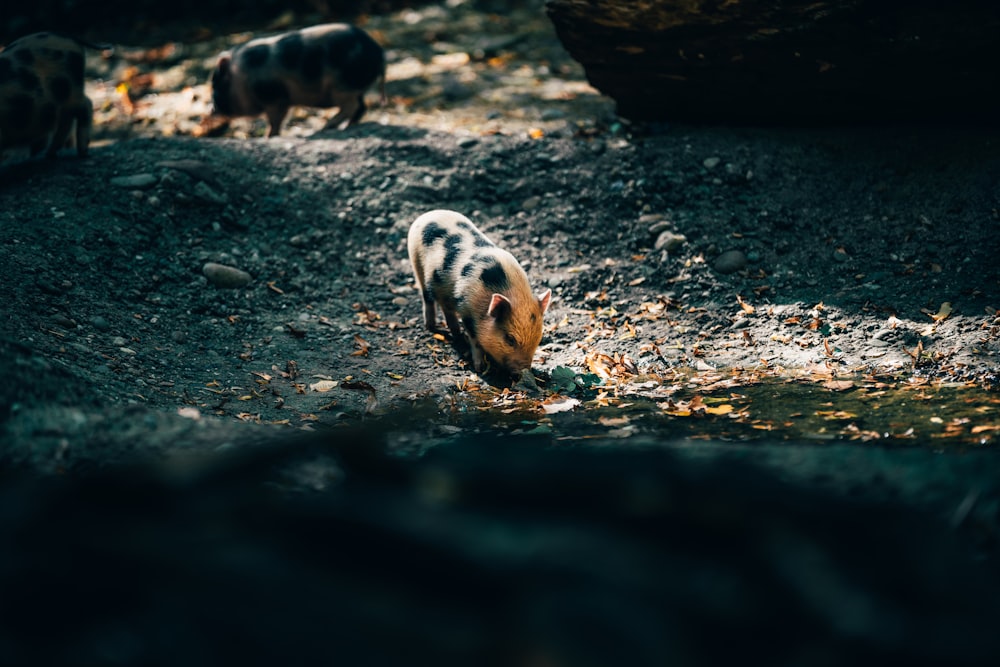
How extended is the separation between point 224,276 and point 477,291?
1.90m

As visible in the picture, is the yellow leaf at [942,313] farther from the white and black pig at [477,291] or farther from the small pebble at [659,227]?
the white and black pig at [477,291]

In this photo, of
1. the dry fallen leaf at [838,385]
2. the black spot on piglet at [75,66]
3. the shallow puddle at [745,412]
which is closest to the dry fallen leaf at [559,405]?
the shallow puddle at [745,412]

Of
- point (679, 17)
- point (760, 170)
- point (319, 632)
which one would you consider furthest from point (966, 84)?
point (319, 632)

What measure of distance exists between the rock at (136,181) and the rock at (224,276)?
38.0 inches

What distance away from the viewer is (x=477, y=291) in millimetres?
4930

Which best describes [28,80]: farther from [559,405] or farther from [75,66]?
[559,405]

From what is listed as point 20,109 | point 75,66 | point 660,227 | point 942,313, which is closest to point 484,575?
point 942,313

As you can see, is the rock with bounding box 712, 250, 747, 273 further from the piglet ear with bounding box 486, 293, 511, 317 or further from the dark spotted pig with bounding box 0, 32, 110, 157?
the dark spotted pig with bounding box 0, 32, 110, 157

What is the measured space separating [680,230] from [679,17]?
1.56 metres

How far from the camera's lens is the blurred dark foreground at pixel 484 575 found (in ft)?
5.05

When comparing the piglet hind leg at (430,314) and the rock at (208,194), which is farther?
the rock at (208,194)

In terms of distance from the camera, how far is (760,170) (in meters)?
6.32

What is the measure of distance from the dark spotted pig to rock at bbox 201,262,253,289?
1795 mm

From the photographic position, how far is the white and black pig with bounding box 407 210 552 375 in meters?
4.74
